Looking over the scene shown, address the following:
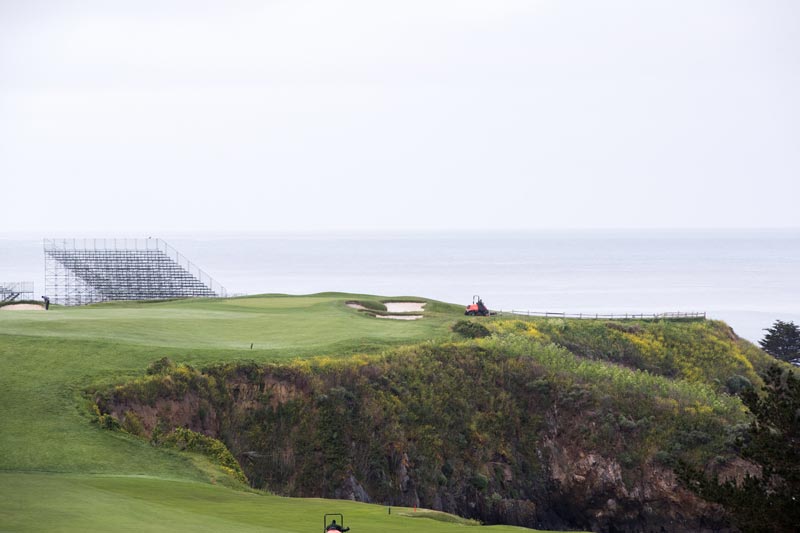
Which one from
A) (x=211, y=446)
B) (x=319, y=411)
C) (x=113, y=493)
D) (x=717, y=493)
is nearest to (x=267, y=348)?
(x=319, y=411)

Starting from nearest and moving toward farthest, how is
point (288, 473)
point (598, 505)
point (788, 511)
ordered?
point (788, 511)
point (288, 473)
point (598, 505)

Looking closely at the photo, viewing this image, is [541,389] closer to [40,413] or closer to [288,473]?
[288,473]

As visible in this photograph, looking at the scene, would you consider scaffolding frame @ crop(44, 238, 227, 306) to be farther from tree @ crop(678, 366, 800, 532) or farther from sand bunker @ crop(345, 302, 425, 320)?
tree @ crop(678, 366, 800, 532)

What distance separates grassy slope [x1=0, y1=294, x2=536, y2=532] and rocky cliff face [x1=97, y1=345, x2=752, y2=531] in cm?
288

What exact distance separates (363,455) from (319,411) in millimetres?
2599

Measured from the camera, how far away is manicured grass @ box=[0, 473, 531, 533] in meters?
23.2

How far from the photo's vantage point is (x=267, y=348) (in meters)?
49.9

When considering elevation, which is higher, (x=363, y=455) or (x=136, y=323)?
(x=136, y=323)

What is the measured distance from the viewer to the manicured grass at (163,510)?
2320 cm

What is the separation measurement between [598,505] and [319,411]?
12.8m

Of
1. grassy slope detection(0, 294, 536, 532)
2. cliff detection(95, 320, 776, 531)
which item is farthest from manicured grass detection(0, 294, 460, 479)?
cliff detection(95, 320, 776, 531)

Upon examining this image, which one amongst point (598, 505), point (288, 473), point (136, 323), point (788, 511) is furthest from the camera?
point (136, 323)

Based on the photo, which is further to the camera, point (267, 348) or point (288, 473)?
point (267, 348)

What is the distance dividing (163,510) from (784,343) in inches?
3039
